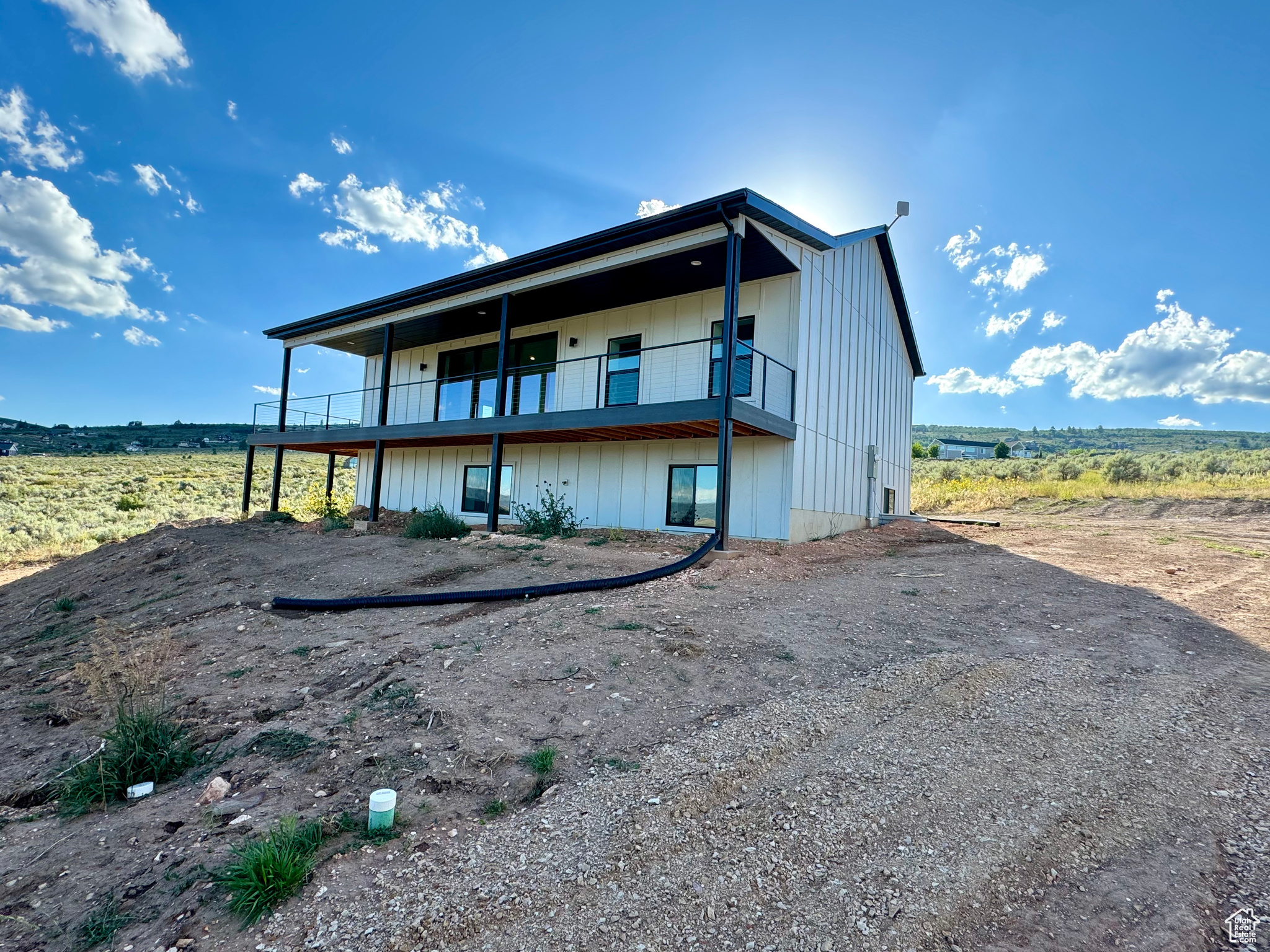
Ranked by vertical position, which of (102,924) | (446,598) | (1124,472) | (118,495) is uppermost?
(1124,472)

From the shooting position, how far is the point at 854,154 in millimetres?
14672

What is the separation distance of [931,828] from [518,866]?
→ 200cm

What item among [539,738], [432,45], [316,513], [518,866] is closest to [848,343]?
[432,45]

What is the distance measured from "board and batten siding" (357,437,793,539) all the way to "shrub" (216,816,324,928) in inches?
393

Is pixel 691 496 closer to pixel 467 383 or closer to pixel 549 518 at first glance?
pixel 549 518

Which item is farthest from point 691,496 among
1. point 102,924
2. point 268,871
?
point 102,924

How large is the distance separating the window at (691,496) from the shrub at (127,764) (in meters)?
9.68

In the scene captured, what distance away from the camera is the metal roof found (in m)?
10.0

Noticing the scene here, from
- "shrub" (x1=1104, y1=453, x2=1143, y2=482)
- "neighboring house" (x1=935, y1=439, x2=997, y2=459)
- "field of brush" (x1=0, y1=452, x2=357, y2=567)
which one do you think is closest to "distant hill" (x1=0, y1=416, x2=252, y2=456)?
"field of brush" (x1=0, y1=452, x2=357, y2=567)

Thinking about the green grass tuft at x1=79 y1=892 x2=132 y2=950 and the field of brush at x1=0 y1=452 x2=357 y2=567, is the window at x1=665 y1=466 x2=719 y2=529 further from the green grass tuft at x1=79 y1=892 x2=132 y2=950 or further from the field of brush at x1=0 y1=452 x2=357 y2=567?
the field of brush at x1=0 y1=452 x2=357 y2=567

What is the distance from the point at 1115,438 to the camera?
9812 cm

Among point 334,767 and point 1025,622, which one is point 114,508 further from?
point 1025,622

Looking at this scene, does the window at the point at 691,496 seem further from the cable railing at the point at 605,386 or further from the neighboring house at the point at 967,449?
the neighboring house at the point at 967,449

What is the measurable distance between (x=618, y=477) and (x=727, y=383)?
464 cm
